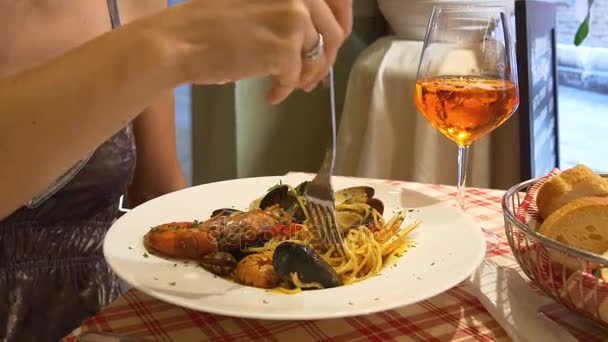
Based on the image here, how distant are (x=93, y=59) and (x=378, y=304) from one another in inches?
14.4

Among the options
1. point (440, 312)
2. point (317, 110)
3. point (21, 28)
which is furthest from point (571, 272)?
point (317, 110)

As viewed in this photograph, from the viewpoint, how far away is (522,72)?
182 cm

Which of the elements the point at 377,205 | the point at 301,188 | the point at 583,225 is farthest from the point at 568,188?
the point at 301,188

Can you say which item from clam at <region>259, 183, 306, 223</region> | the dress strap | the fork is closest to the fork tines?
the fork

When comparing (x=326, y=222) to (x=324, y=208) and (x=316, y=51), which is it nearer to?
(x=324, y=208)

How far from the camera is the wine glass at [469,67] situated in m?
0.93

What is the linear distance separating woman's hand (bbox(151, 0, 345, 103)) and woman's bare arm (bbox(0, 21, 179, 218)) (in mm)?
21

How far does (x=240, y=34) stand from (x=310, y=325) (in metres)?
0.32

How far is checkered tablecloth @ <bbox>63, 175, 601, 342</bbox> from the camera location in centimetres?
68

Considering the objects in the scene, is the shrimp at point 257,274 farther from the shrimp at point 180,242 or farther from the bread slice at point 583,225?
the bread slice at point 583,225

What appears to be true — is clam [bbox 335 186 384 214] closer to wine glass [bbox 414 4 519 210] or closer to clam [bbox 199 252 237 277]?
wine glass [bbox 414 4 519 210]

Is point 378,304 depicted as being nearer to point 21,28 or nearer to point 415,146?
point 21,28

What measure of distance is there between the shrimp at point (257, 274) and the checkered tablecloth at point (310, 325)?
1.8 inches

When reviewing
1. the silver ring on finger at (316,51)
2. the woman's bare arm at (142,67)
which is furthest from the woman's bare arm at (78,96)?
the silver ring on finger at (316,51)
